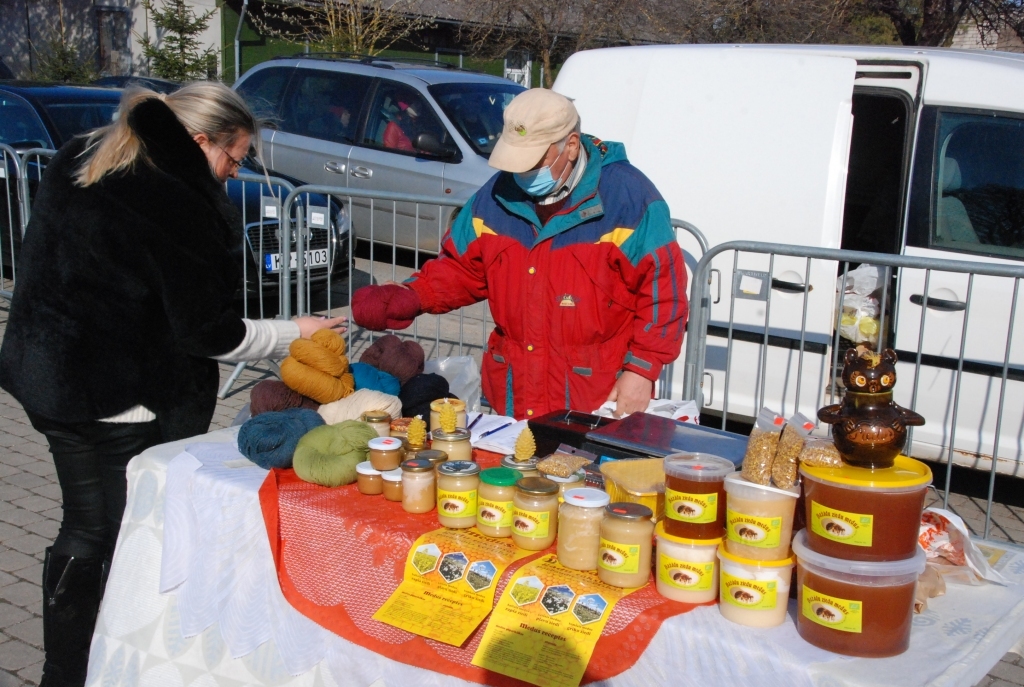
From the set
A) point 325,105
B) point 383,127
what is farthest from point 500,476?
point 325,105

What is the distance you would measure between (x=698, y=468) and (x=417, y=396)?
1.17m

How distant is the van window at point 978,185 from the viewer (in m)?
4.48

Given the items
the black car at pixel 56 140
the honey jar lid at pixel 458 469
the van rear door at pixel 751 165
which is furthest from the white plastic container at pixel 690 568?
the black car at pixel 56 140

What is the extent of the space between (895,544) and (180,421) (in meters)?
2.02

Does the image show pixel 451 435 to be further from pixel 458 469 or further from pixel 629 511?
pixel 629 511

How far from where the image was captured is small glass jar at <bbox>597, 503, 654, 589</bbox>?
196 centimetres

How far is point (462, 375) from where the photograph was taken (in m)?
3.43

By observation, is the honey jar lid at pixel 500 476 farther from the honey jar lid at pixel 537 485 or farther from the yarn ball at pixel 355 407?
the yarn ball at pixel 355 407

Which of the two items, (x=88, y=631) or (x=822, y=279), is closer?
(x=88, y=631)

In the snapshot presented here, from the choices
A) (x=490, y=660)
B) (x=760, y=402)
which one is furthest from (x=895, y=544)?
(x=760, y=402)

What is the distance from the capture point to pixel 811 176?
4.45 m

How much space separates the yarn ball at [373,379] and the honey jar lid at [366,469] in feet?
1.36

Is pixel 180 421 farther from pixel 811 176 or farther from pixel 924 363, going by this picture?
pixel 924 363

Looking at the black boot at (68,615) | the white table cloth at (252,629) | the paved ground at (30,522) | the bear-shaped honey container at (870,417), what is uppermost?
the bear-shaped honey container at (870,417)
